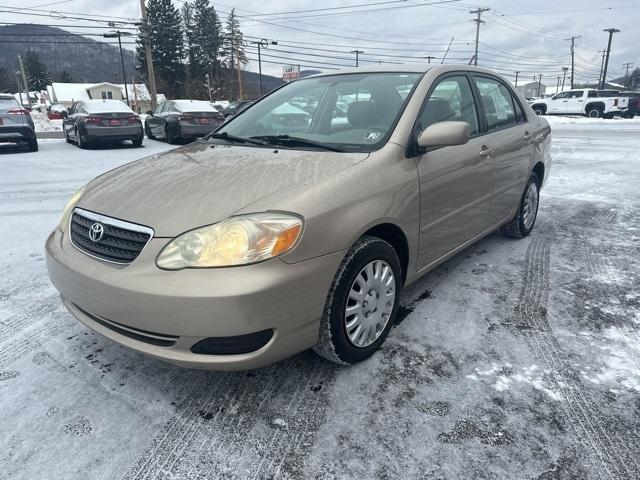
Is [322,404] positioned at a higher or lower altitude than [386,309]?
lower

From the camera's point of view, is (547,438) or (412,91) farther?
(412,91)

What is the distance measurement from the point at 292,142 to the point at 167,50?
67196 millimetres

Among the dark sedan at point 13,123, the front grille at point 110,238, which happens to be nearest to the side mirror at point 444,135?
the front grille at point 110,238

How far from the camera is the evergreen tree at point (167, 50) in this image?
59594 mm

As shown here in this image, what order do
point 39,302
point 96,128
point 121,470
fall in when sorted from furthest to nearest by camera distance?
point 96,128, point 39,302, point 121,470

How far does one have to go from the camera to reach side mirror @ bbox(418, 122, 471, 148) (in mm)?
2598

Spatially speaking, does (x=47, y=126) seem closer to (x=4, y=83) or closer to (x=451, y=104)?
(x=451, y=104)

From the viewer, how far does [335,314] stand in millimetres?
2250

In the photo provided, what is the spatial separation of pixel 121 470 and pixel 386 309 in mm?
1495

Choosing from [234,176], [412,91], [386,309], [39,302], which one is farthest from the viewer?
[39,302]

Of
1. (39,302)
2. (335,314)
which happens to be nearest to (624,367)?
(335,314)

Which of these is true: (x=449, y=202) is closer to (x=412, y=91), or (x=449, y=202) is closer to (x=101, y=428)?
(x=412, y=91)

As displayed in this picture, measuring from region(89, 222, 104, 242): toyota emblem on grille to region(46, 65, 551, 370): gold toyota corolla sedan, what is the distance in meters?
0.01

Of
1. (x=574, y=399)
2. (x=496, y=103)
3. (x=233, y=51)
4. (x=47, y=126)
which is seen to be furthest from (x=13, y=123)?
(x=233, y=51)
